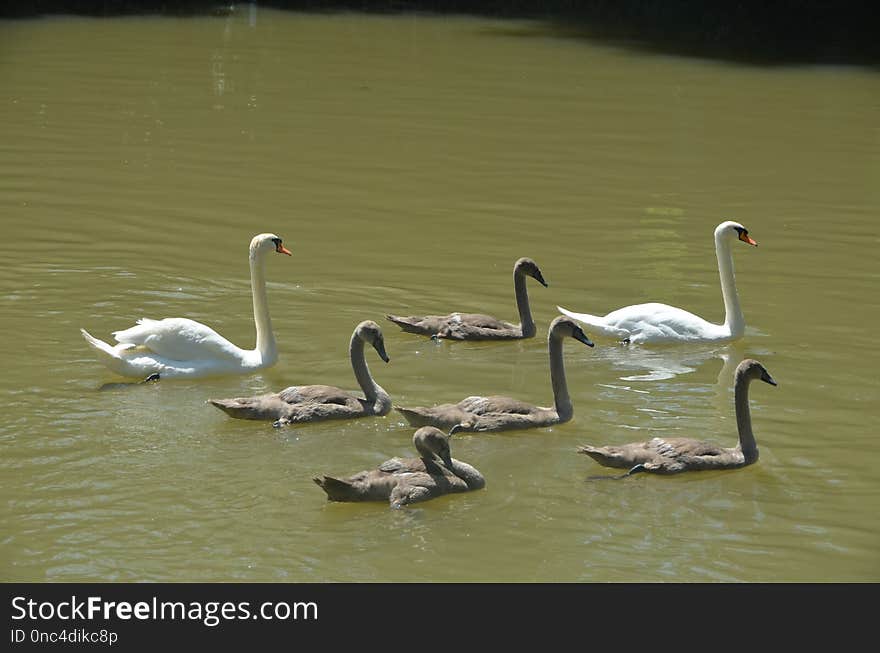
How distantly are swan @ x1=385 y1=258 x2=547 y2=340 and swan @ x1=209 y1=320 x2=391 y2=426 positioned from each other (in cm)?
171

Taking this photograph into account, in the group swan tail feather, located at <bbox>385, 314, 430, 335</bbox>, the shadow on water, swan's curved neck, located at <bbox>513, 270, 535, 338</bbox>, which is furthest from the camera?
the shadow on water

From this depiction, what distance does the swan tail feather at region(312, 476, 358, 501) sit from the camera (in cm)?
820

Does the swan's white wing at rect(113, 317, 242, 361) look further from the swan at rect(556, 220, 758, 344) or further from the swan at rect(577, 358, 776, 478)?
the swan at rect(577, 358, 776, 478)

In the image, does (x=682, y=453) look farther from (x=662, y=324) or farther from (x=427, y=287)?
(x=427, y=287)

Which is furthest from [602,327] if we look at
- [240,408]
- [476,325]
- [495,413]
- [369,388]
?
[240,408]

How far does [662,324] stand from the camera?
38.1ft

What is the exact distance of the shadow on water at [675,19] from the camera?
2884cm

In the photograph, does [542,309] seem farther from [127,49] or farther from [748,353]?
[127,49]

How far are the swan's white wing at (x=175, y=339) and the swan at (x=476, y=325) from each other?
5.66ft

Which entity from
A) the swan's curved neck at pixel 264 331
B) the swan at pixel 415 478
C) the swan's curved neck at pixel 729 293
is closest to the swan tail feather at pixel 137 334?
the swan's curved neck at pixel 264 331

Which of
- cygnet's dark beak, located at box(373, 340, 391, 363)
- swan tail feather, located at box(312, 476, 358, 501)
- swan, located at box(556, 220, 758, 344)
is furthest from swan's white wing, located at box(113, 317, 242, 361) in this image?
swan, located at box(556, 220, 758, 344)

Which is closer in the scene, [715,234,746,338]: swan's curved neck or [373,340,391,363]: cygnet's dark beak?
[373,340,391,363]: cygnet's dark beak

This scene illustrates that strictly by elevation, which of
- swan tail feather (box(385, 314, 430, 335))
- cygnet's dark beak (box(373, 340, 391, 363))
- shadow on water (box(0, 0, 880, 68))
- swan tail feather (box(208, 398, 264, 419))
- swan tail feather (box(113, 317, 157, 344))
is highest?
shadow on water (box(0, 0, 880, 68))

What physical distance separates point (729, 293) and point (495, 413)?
10.2 ft
